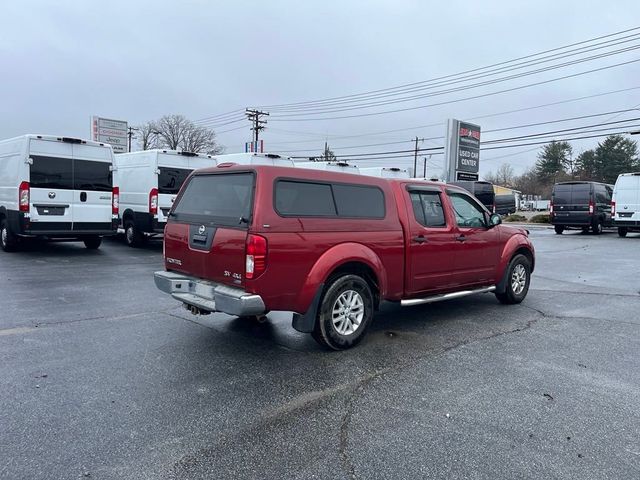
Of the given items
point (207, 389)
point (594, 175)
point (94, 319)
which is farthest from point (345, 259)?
point (594, 175)

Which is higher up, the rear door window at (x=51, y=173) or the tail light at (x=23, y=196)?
A: the rear door window at (x=51, y=173)

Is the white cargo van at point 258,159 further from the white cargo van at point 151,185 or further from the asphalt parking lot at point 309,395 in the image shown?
the asphalt parking lot at point 309,395

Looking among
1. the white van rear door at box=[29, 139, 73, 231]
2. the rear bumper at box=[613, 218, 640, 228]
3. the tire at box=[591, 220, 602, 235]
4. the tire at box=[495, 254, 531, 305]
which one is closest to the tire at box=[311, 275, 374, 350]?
A: the tire at box=[495, 254, 531, 305]

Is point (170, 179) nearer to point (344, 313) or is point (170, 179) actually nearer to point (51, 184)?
point (51, 184)

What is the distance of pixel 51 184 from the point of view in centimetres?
1107

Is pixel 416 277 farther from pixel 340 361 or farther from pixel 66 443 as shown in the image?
pixel 66 443

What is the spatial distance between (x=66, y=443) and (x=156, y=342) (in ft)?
6.79

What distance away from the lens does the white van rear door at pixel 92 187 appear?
11484mm

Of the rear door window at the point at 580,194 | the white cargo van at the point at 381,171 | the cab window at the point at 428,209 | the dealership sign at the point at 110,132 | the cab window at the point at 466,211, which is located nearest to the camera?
the cab window at the point at 428,209

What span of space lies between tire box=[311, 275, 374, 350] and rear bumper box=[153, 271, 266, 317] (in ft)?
2.34

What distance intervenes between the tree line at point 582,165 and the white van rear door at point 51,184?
65.1 metres

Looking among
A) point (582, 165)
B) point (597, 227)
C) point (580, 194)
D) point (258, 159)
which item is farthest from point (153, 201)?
point (582, 165)

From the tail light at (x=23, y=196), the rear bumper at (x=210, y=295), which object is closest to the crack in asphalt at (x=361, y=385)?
the rear bumper at (x=210, y=295)

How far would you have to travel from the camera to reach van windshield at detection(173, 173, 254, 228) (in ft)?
15.3
